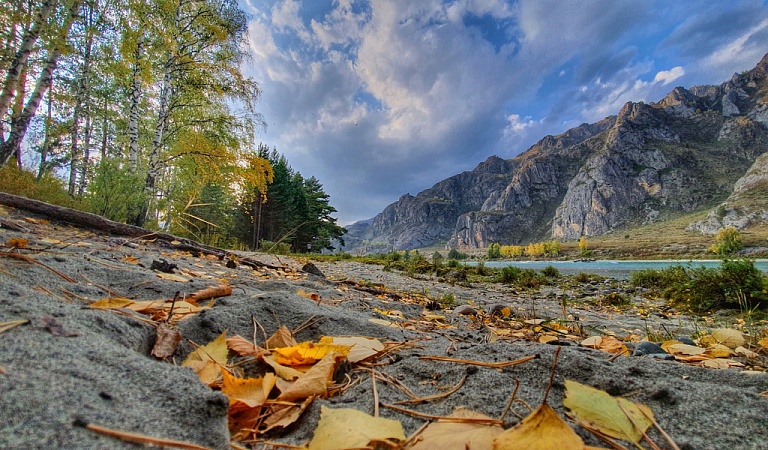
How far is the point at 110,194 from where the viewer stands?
6.02 metres

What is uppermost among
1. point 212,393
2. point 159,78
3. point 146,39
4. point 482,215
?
point 482,215

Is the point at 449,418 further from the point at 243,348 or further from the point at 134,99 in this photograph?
the point at 134,99

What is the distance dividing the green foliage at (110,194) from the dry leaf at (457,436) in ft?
24.5

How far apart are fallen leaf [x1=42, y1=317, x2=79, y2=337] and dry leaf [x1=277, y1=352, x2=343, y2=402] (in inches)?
19.0

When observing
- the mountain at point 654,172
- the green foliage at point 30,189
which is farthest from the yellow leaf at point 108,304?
the mountain at point 654,172

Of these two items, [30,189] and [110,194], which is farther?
[30,189]

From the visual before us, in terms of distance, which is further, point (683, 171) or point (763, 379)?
point (683, 171)

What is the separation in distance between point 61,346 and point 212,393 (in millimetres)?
322

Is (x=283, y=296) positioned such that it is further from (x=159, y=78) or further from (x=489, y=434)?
(x=159, y=78)

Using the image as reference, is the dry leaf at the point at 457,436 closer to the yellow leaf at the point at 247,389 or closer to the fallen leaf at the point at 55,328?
the yellow leaf at the point at 247,389

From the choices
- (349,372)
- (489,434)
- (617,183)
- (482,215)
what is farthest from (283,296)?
(482,215)

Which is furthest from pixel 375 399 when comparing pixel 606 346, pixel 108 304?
pixel 606 346

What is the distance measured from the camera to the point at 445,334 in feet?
6.01

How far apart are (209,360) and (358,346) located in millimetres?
496
